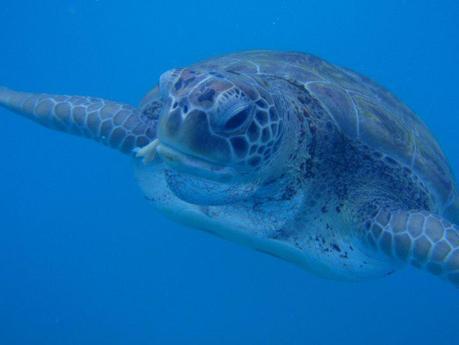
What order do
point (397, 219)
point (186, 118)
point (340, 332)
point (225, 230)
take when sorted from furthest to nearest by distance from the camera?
1. point (340, 332)
2. point (225, 230)
3. point (397, 219)
4. point (186, 118)

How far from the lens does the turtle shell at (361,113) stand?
3914 millimetres

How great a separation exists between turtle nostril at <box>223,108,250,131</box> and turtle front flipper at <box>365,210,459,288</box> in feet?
6.03

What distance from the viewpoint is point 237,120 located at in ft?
7.91

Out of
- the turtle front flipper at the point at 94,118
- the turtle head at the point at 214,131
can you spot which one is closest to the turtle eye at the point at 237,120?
the turtle head at the point at 214,131

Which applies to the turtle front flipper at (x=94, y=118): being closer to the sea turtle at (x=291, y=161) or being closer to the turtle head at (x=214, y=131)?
the sea turtle at (x=291, y=161)

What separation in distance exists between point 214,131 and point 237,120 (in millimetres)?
157

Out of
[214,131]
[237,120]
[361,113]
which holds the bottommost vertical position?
[214,131]

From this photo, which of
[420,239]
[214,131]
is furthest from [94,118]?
[420,239]

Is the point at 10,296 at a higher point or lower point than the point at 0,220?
lower

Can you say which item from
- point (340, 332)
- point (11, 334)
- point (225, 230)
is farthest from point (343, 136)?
point (11, 334)

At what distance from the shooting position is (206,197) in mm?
2920

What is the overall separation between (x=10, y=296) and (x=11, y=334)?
2.14 meters

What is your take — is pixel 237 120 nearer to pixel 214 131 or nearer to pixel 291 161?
pixel 214 131

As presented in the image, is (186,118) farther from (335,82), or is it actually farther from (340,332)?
(340,332)
